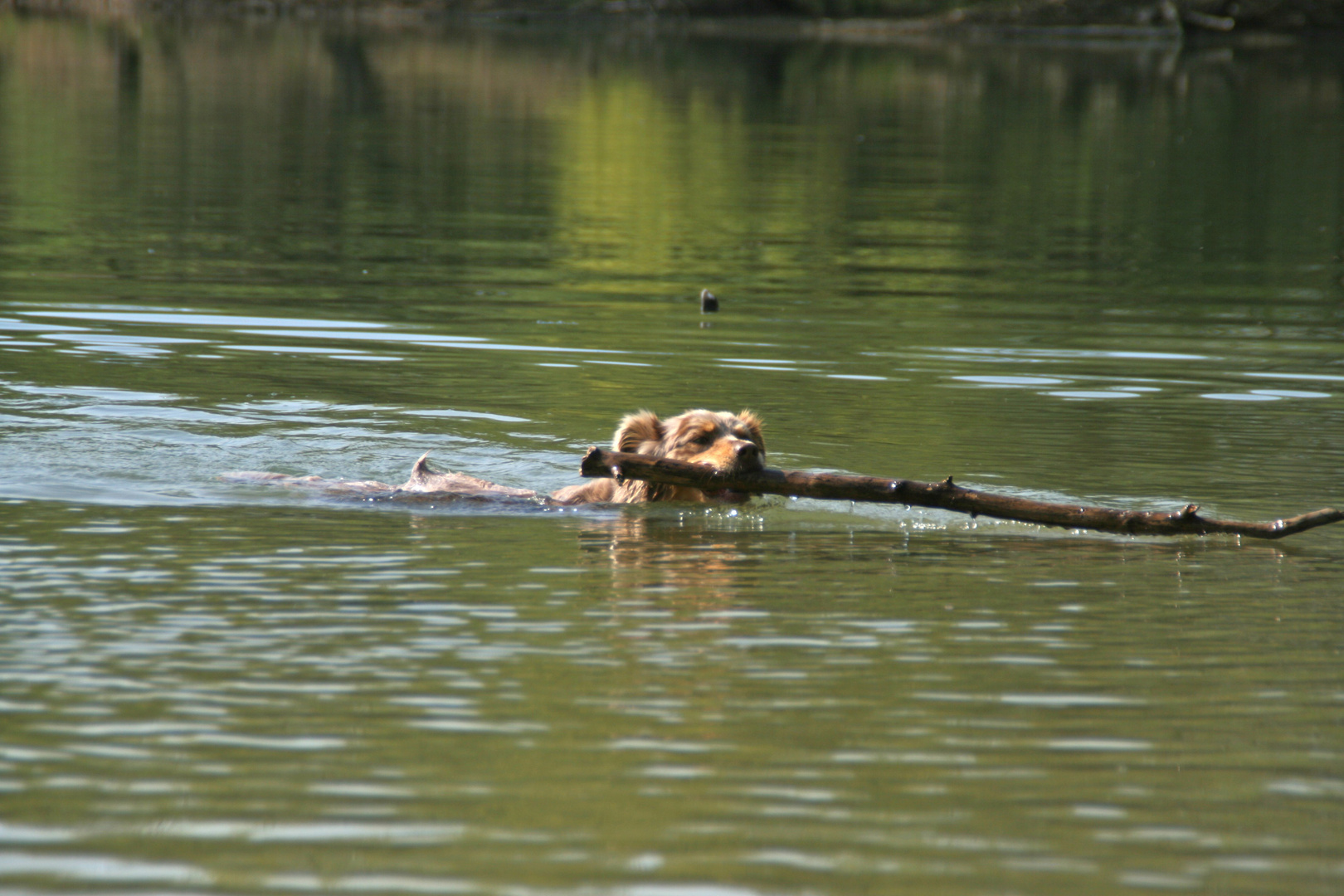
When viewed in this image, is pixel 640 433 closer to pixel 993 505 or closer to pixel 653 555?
pixel 653 555

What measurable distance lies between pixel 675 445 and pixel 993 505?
2.38 metres

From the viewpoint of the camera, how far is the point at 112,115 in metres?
38.6

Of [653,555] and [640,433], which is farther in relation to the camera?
[640,433]

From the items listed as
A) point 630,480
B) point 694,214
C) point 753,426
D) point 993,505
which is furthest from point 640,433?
point 694,214

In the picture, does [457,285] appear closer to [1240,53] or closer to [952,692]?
[952,692]

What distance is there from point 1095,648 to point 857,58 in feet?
196

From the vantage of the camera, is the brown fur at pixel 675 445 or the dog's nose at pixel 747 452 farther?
the brown fur at pixel 675 445

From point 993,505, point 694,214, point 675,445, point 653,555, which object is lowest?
point 653,555

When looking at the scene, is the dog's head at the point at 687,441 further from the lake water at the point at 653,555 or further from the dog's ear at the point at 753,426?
the lake water at the point at 653,555

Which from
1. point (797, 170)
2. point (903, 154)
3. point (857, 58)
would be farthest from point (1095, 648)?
point (857, 58)

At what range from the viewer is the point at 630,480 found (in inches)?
396

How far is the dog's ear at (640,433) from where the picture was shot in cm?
998

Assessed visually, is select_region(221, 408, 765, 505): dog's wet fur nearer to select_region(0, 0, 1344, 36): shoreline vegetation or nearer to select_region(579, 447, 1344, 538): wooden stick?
select_region(579, 447, 1344, 538): wooden stick

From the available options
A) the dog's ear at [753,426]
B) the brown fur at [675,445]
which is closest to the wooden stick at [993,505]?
the brown fur at [675,445]
